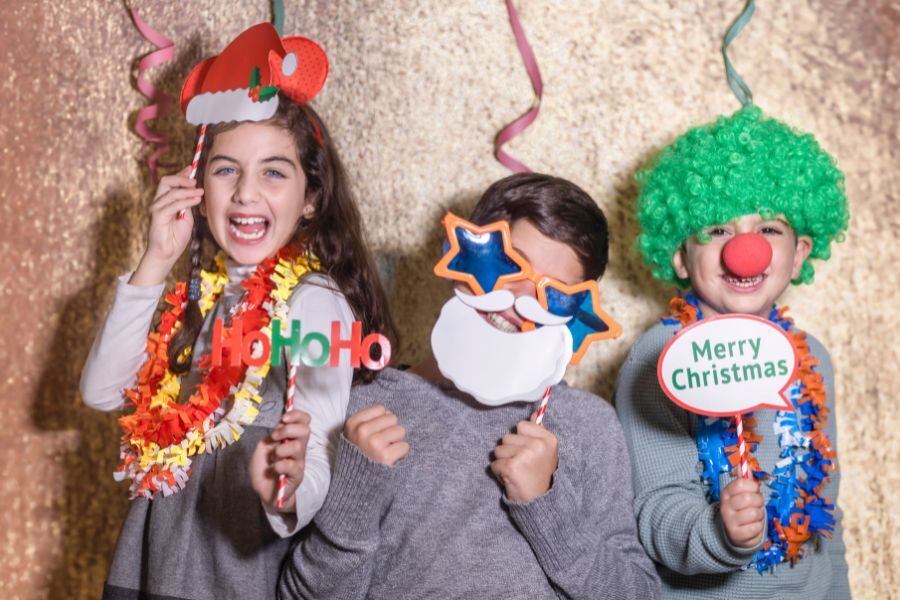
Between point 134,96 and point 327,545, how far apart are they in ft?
3.52

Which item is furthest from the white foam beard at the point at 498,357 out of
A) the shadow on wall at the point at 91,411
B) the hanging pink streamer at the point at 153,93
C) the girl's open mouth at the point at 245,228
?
the shadow on wall at the point at 91,411

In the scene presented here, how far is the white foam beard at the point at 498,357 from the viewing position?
1.19 meters

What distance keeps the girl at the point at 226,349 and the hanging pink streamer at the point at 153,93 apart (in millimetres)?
394

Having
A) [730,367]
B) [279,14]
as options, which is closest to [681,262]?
[730,367]

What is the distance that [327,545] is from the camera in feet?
3.80

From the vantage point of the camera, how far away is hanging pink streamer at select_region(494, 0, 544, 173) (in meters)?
1.62

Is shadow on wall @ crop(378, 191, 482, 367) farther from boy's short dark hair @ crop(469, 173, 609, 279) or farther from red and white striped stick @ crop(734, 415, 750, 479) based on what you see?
red and white striped stick @ crop(734, 415, 750, 479)

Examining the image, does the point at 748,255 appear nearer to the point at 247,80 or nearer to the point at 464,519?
the point at 464,519

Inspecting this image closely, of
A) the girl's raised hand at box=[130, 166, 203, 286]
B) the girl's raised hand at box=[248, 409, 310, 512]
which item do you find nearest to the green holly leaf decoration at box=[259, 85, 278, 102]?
the girl's raised hand at box=[130, 166, 203, 286]

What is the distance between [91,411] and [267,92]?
87 centimetres

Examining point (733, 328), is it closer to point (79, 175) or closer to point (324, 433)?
point (324, 433)

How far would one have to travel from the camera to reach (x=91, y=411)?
186 cm

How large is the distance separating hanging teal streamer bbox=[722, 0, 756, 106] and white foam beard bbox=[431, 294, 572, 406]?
0.63 m

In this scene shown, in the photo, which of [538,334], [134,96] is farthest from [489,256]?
[134,96]
